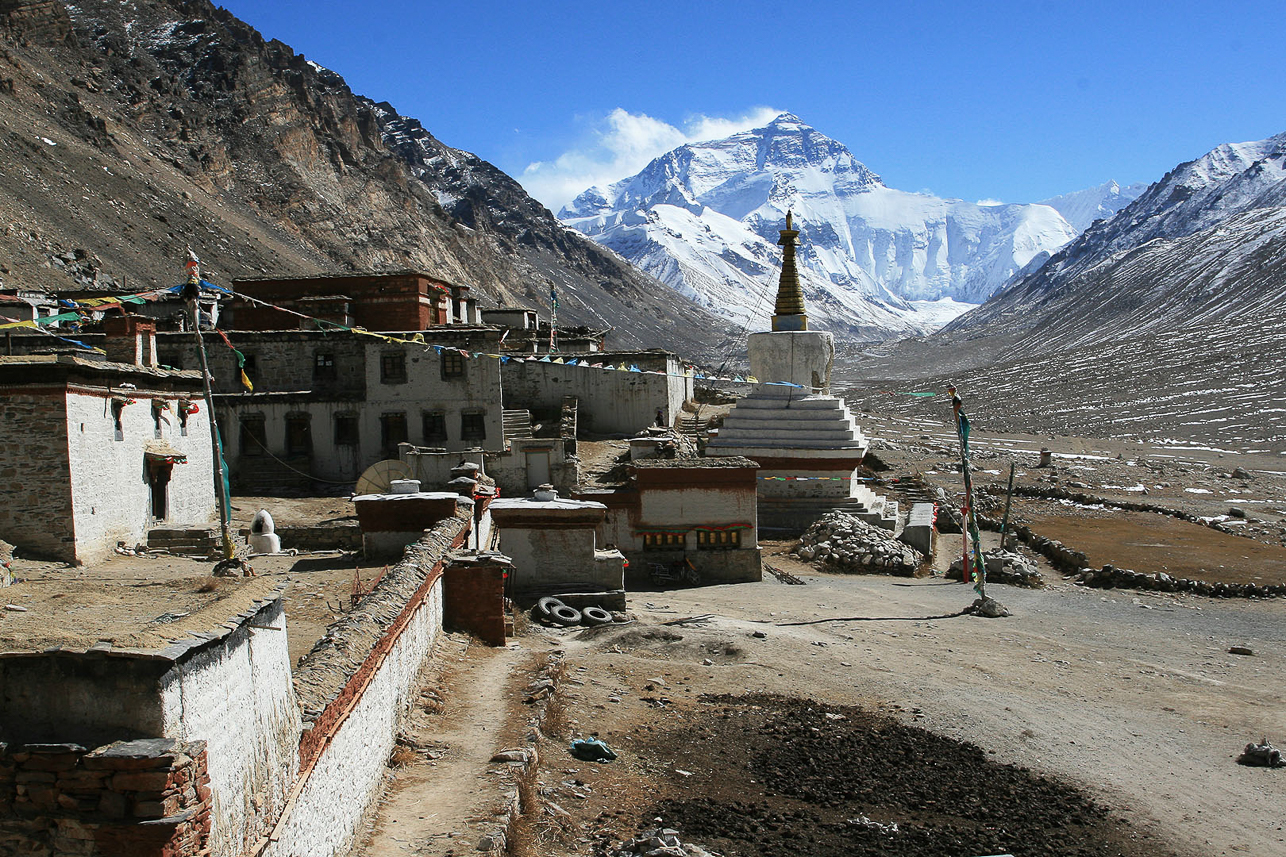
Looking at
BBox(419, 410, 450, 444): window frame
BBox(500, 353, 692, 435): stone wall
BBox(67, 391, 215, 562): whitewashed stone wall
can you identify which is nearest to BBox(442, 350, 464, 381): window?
BBox(419, 410, 450, 444): window frame

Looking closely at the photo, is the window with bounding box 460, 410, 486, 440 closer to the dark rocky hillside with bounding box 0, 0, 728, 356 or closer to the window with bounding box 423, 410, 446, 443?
the window with bounding box 423, 410, 446, 443

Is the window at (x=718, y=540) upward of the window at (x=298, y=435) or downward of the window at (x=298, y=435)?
downward

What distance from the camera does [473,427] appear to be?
26.0 m

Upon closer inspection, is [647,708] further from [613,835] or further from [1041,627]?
[1041,627]

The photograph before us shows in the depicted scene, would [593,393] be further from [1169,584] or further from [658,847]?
[658,847]

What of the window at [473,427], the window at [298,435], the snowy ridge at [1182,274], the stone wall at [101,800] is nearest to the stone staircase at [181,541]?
the window at [298,435]

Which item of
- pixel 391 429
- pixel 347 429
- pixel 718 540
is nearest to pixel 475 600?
pixel 718 540

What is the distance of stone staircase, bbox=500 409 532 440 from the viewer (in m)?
26.8

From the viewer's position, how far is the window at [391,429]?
25.8 meters

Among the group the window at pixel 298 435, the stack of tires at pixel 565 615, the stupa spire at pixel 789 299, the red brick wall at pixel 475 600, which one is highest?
the stupa spire at pixel 789 299

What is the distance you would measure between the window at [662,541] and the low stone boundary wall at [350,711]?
10084 millimetres

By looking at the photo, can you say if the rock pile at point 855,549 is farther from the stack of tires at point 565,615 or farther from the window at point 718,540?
the stack of tires at point 565,615

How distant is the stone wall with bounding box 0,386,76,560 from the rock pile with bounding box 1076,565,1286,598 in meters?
18.9

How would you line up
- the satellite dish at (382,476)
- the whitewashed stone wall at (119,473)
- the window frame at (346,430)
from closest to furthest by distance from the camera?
the whitewashed stone wall at (119,473) < the satellite dish at (382,476) < the window frame at (346,430)
